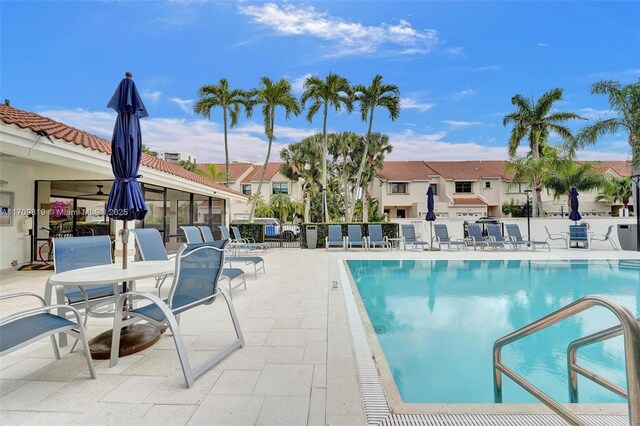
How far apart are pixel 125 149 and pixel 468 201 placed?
34618 millimetres

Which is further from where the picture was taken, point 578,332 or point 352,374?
point 578,332

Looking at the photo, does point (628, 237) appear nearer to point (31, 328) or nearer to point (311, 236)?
point (311, 236)

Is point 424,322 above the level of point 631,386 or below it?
below

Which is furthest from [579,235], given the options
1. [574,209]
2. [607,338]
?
[607,338]

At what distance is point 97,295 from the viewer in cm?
381

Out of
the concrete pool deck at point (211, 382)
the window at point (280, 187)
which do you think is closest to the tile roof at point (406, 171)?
the window at point (280, 187)

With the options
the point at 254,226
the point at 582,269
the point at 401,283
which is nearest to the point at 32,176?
the point at 254,226

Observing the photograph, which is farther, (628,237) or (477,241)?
(477,241)

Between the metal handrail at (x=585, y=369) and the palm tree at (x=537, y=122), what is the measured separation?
2795 cm

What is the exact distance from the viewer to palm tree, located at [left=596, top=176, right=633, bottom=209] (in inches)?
1266

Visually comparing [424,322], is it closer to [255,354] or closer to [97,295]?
[255,354]

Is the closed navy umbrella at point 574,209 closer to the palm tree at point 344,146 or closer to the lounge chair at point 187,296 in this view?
the palm tree at point 344,146

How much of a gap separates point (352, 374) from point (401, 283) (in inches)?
220

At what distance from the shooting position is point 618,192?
109 feet
